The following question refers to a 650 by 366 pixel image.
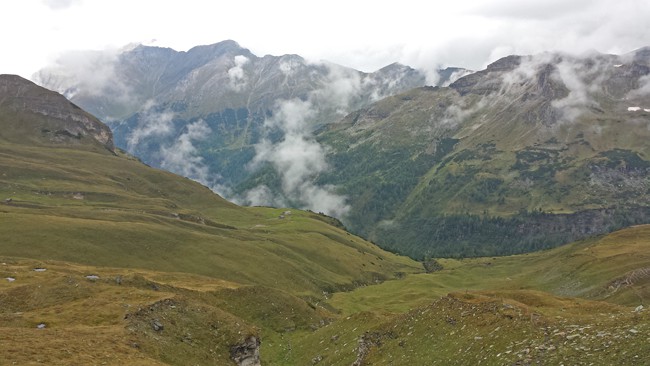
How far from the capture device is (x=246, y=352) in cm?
6306

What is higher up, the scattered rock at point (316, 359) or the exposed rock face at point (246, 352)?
the exposed rock face at point (246, 352)

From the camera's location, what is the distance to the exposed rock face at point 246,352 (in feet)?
202

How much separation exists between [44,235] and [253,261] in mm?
61886

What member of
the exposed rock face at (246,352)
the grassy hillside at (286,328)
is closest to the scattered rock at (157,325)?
the grassy hillside at (286,328)

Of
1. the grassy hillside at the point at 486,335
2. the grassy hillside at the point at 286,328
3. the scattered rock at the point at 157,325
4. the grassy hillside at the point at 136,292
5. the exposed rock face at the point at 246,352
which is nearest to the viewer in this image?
the grassy hillside at the point at 486,335

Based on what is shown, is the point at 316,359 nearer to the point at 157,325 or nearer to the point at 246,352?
the point at 246,352

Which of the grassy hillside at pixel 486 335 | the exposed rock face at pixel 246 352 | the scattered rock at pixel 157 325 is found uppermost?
the scattered rock at pixel 157 325

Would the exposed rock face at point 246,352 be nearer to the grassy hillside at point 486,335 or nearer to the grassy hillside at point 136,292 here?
the grassy hillside at point 136,292

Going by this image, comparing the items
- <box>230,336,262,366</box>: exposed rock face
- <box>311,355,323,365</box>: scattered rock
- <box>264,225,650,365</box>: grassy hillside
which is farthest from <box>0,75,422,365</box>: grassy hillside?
<box>264,225,650,365</box>: grassy hillside

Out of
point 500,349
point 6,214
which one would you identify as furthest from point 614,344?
point 6,214

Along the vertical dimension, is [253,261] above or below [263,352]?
above

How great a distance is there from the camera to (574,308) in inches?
2226

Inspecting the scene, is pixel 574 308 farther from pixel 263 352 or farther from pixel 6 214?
pixel 6 214

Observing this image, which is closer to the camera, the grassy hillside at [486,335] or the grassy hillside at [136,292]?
the grassy hillside at [486,335]
